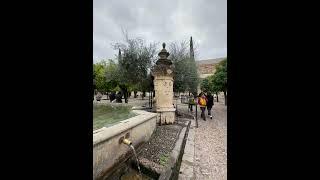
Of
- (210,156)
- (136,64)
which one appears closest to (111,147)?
(210,156)

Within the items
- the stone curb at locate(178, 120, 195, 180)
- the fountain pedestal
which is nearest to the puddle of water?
the stone curb at locate(178, 120, 195, 180)

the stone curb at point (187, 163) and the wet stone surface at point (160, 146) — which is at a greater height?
the wet stone surface at point (160, 146)

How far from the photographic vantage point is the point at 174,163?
4.00 meters

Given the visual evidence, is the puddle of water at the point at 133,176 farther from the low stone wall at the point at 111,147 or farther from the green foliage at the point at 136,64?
the green foliage at the point at 136,64

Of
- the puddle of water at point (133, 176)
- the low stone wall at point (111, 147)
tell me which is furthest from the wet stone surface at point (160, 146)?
the puddle of water at point (133, 176)

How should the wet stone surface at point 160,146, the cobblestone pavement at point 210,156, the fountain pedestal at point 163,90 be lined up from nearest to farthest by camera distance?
1. the cobblestone pavement at point 210,156
2. the wet stone surface at point 160,146
3. the fountain pedestal at point 163,90

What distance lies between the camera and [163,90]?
8398mm

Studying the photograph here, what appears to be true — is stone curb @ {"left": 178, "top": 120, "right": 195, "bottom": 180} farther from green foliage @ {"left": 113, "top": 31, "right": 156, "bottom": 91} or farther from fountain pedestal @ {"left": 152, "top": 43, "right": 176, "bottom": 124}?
green foliage @ {"left": 113, "top": 31, "right": 156, "bottom": 91}

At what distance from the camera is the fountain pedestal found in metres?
8.27

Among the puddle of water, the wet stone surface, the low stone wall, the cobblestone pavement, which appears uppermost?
the low stone wall

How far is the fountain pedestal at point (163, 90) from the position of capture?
8273mm

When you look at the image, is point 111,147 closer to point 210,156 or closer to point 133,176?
point 133,176
